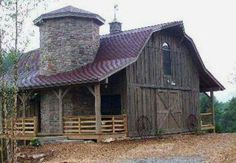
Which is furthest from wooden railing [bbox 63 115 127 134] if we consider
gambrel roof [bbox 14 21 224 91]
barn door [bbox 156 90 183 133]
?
barn door [bbox 156 90 183 133]

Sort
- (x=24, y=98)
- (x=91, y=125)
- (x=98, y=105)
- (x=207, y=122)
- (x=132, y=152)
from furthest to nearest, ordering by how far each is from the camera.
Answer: (x=207, y=122) → (x=24, y=98) → (x=91, y=125) → (x=98, y=105) → (x=132, y=152)

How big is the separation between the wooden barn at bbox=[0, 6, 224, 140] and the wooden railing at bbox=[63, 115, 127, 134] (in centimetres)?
5

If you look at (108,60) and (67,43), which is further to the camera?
(67,43)

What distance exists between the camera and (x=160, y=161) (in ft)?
48.0

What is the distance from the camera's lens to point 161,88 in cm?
2545

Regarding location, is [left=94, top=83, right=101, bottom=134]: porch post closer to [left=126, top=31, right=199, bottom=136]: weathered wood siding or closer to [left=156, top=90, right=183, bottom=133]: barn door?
[left=126, top=31, right=199, bottom=136]: weathered wood siding

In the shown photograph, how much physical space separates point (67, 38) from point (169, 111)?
23.7 ft

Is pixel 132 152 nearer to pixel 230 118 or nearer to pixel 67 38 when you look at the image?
pixel 67 38

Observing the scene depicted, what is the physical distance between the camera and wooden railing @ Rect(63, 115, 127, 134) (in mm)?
21766

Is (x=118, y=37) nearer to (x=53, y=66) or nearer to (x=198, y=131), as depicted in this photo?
(x=53, y=66)

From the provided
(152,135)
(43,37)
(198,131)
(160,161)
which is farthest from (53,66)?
(160,161)

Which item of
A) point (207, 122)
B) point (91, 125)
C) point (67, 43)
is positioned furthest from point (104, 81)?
point (207, 122)

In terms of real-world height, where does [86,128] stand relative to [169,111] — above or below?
below

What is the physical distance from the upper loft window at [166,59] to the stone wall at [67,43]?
4.13m
